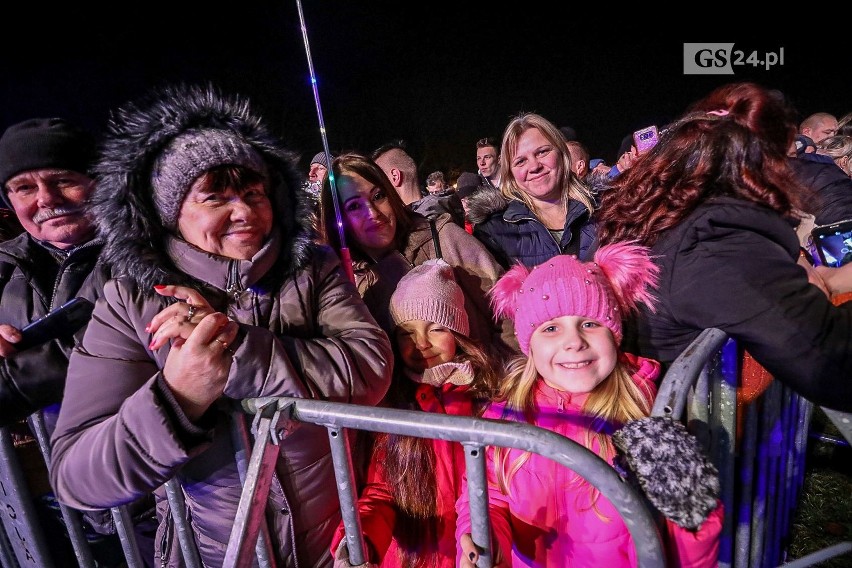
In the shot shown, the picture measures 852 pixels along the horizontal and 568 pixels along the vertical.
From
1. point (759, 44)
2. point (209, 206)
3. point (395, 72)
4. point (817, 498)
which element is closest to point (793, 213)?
point (209, 206)

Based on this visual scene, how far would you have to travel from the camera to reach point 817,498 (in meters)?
3.08

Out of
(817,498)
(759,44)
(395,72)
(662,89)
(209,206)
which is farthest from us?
(395,72)

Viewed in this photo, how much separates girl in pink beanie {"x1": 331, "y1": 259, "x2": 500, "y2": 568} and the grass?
2.40 m

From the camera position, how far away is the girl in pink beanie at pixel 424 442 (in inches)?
70.2

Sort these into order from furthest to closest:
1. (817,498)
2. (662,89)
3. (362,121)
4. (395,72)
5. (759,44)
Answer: (395,72)
(662,89)
(362,121)
(759,44)
(817,498)

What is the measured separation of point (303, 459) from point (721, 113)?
7.24 ft

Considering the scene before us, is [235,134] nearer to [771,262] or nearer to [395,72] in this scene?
[771,262]

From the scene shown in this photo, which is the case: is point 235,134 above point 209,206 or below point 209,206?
above

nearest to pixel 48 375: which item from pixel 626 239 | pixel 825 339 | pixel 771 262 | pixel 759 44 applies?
pixel 626 239

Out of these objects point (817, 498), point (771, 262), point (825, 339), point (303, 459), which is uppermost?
point (771, 262)

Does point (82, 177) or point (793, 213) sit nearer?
point (793, 213)

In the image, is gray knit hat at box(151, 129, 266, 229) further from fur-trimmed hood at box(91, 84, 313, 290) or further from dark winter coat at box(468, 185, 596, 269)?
dark winter coat at box(468, 185, 596, 269)

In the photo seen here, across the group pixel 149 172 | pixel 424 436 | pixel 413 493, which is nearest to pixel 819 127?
pixel 413 493

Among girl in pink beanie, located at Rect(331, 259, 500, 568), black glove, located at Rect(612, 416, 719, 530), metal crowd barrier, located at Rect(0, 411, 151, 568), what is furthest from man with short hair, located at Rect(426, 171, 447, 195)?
black glove, located at Rect(612, 416, 719, 530)
